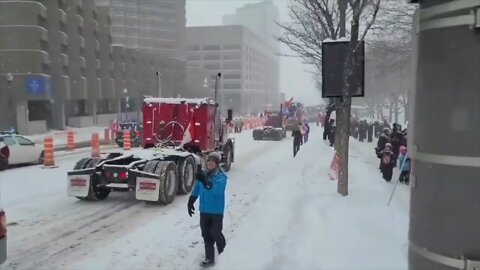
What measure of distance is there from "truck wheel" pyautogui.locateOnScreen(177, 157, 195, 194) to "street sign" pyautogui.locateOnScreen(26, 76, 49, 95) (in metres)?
41.7

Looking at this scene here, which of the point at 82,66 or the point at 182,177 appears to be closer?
the point at 182,177

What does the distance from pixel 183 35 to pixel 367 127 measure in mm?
114117

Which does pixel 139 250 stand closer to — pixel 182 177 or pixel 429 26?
pixel 182 177

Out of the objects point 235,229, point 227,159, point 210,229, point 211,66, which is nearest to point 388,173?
point 227,159

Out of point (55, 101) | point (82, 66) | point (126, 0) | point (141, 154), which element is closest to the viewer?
point (141, 154)

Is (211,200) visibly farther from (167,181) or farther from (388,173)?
(388,173)

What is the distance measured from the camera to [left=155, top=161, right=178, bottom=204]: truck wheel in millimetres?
11188

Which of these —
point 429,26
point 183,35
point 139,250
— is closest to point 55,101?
point 139,250

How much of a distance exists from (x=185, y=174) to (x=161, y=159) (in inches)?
31.1

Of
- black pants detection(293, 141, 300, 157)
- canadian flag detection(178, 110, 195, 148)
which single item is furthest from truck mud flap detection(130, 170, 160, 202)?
black pants detection(293, 141, 300, 157)

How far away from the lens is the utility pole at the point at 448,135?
8.86 feet

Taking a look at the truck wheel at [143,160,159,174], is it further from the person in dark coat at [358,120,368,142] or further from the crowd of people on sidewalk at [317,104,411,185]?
the person in dark coat at [358,120,368,142]

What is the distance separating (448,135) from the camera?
2.79 meters

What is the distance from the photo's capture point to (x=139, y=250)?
7.65 meters
